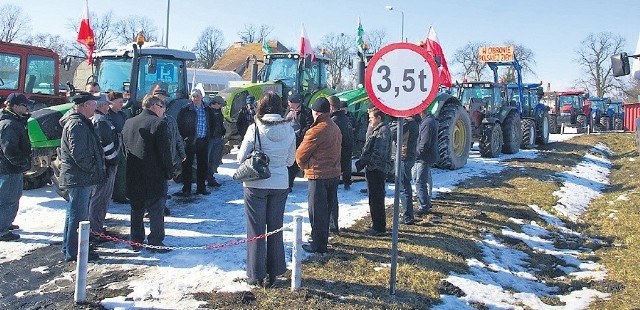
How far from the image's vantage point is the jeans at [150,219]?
19.4ft

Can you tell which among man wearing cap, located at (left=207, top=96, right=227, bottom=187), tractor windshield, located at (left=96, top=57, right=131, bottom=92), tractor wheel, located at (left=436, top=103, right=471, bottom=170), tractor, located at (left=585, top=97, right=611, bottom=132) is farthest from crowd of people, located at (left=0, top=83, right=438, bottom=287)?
tractor, located at (left=585, top=97, right=611, bottom=132)

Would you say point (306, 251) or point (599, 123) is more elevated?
point (599, 123)

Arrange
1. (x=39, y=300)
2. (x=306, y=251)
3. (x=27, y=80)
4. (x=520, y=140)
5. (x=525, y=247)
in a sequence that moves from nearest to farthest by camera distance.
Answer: (x=39, y=300) < (x=306, y=251) < (x=525, y=247) < (x=27, y=80) < (x=520, y=140)

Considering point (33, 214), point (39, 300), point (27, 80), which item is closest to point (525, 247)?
point (39, 300)

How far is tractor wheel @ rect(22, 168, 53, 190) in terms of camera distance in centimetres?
919

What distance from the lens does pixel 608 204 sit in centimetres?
998

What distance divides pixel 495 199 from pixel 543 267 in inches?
116

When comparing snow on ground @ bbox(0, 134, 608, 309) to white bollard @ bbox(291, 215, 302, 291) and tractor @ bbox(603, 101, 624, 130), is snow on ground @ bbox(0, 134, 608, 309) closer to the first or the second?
white bollard @ bbox(291, 215, 302, 291)

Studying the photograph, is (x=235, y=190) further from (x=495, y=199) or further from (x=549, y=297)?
(x=549, y=297)

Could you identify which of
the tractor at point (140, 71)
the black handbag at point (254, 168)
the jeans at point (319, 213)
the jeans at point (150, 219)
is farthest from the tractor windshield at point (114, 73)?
the black handbag at point (254, 168)

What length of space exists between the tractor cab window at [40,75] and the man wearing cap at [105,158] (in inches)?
200

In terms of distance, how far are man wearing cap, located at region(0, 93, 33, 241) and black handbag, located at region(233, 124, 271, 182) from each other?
308 centimetres

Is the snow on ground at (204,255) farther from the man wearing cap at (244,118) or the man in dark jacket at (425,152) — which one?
the man wearing cap at (244,118)

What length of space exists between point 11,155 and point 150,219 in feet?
5.89
